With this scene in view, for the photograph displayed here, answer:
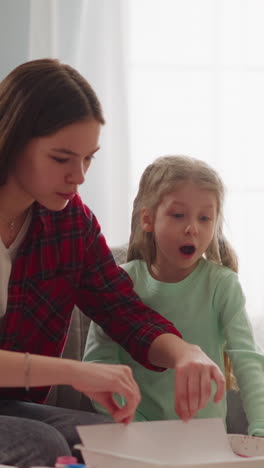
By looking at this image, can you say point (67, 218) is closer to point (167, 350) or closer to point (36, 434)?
point (167, 350)

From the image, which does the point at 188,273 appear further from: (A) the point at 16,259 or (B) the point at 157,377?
(A) the point at 16,259

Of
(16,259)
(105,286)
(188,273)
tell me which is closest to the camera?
(16,259)

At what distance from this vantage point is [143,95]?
2.65 metres

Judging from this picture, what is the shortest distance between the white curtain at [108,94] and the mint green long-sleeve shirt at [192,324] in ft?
2.85

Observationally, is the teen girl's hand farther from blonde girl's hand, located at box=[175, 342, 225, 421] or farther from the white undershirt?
the white undershirt

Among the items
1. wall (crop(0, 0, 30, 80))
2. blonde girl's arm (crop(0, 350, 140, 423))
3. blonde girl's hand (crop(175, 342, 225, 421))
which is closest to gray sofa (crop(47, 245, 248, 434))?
blonde girl's hand (crop(175, 342, 225, 421))

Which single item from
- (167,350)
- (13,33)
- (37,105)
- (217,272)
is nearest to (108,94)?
(13,33)

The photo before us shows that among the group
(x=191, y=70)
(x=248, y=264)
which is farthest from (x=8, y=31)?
(x=248, y=264)

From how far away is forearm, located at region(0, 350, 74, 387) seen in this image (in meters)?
1.19

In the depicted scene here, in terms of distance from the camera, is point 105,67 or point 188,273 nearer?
point 188,273

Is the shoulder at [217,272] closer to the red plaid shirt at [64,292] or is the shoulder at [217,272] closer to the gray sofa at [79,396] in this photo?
the red plaid shirt at [64,292]

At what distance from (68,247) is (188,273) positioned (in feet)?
0.97

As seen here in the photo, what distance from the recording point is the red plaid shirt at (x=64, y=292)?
1.53m

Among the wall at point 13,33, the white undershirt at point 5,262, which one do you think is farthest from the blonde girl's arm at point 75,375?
the wall at point 13,33
